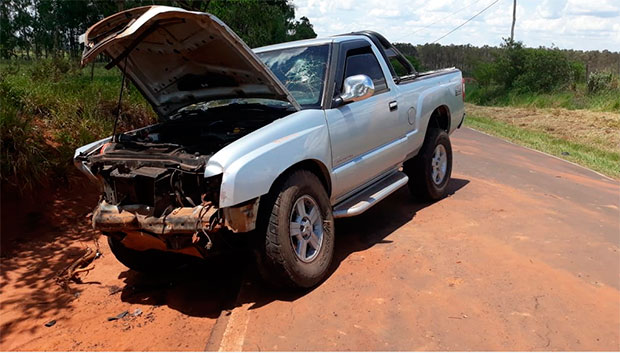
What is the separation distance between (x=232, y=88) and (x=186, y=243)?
5.79ft

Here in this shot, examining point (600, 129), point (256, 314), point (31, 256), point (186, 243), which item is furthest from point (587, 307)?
point (600, 129)

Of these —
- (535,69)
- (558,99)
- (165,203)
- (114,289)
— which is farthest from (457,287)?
(535,69)

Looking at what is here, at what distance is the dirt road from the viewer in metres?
3.44

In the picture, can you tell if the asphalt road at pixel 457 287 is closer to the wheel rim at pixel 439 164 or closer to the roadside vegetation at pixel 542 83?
the wheel rim at pixel 439 164

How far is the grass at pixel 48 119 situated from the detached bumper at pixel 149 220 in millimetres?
2918

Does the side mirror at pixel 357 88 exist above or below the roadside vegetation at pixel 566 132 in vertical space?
above

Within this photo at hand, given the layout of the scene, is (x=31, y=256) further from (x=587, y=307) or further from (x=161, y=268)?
(x=587, y=307)

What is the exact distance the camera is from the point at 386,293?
13.1ft

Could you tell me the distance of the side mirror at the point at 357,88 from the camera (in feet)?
15.0

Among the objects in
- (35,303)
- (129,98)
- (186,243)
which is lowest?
(35,303)

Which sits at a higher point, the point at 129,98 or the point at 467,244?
the point at 129,98

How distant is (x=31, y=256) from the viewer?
559 cm

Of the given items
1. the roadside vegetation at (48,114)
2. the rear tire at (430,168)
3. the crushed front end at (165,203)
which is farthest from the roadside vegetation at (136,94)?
the rear tire at (430,168)

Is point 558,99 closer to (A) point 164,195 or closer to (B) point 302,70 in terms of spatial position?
(B) point 302,70
